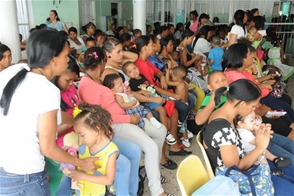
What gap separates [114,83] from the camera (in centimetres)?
249

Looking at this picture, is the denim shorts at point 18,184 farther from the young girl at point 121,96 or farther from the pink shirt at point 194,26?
the pink shirt at point 194,26

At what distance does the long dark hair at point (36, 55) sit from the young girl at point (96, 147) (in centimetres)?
50

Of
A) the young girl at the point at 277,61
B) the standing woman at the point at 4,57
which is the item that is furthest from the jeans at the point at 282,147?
the young girl at the point at 277,61

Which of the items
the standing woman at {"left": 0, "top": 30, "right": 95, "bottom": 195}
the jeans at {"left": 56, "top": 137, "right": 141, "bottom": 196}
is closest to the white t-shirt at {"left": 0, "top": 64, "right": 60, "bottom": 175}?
the standing woman at {"left": 0, "top": 30, "right": 95, "bottom": 195}

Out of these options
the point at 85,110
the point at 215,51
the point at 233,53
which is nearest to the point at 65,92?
the point at 85,110

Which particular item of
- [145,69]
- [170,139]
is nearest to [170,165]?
[170,139]

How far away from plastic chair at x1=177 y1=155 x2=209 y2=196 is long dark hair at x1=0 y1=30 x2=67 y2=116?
90 cm

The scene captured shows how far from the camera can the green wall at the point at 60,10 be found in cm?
689

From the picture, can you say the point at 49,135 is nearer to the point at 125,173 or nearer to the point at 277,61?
the point at 125,173

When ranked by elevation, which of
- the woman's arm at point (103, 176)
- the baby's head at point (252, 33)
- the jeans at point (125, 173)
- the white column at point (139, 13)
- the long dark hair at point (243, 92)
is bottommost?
the jeans at point (125, 173)

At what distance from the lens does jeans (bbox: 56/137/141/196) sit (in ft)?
6.26

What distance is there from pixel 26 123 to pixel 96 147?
22.6 inches

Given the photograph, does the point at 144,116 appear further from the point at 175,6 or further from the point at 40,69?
the point at 175,6

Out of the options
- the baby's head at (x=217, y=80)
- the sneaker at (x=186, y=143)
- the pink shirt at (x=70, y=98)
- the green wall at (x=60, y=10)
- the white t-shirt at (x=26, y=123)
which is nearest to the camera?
the white t-shirt at (x=26, y=123)
